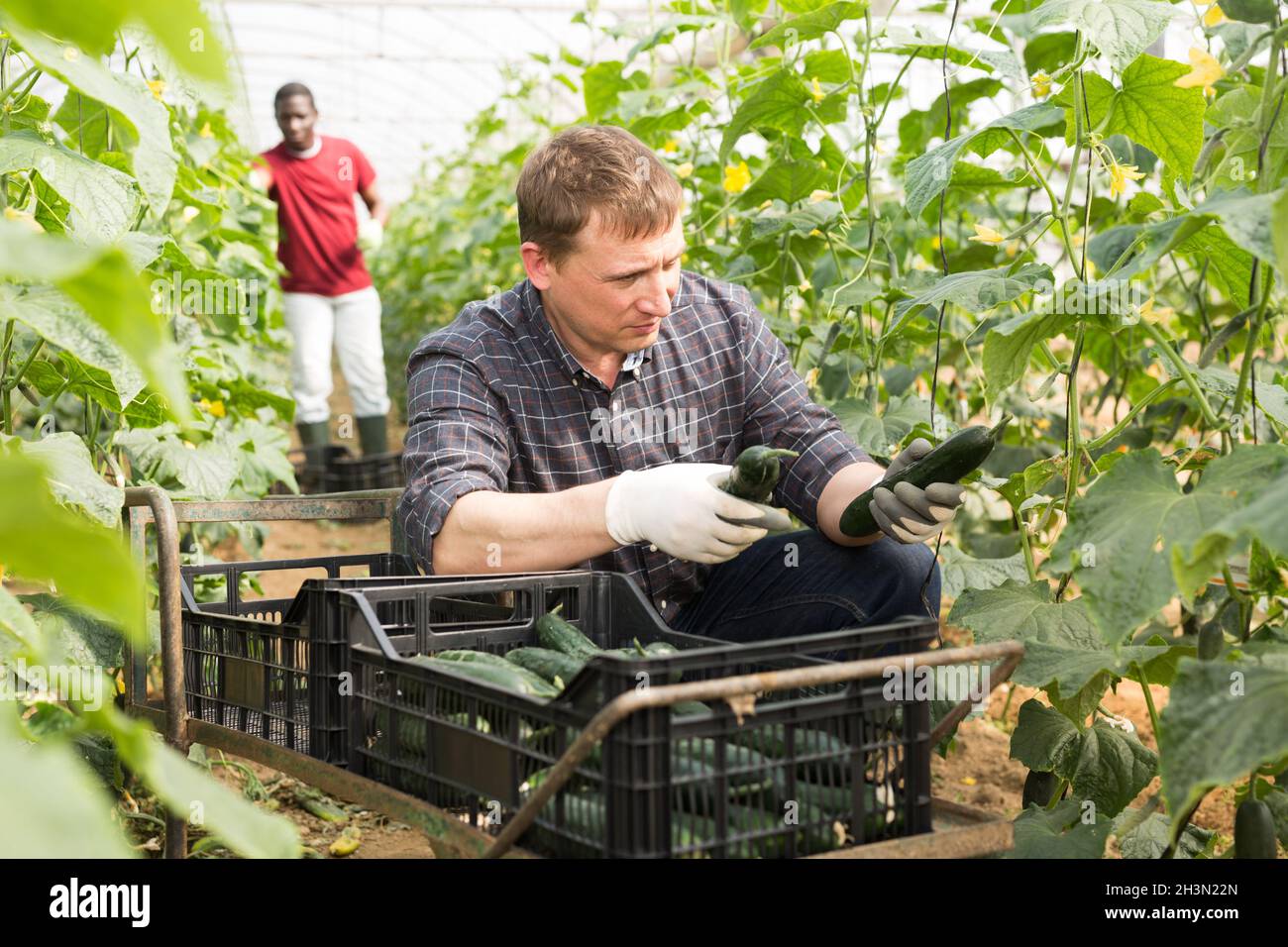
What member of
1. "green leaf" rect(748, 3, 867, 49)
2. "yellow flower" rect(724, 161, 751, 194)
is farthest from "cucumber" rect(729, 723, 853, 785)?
"yellow flower" rect(724, 161, 751, 194)

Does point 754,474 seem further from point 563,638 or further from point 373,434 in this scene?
point 373,434

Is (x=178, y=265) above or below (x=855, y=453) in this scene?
above

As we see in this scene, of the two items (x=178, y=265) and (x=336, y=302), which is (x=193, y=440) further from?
(x=336, y=302)

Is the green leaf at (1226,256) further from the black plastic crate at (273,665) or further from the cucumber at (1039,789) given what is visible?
the black plastic crate at (273,665)

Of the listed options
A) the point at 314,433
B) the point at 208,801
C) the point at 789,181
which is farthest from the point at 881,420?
the point at 314,433

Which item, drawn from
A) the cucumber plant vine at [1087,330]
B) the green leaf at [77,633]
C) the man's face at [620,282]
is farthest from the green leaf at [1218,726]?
the green leaf at [77,633]

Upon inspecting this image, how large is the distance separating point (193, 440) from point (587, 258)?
1.22 meters

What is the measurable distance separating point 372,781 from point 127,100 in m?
0.88

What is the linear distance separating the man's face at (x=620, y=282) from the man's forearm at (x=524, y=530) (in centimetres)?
34

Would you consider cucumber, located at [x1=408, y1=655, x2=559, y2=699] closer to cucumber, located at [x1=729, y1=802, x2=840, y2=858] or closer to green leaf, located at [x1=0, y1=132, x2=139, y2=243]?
cucumber, located at [x1=729, y1=802, x2=840, y2=858]

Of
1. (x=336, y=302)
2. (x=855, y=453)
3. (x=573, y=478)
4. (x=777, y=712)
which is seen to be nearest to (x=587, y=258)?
(x=573, y=478)

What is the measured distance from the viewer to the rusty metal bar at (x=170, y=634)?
80.3 inches

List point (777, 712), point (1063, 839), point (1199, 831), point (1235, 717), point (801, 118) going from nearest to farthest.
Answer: point (1235, 717) → point (777, 712) → point (1063, 839) → point (1199, 831) → point (801, 118)

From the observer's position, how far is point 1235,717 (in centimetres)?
130
